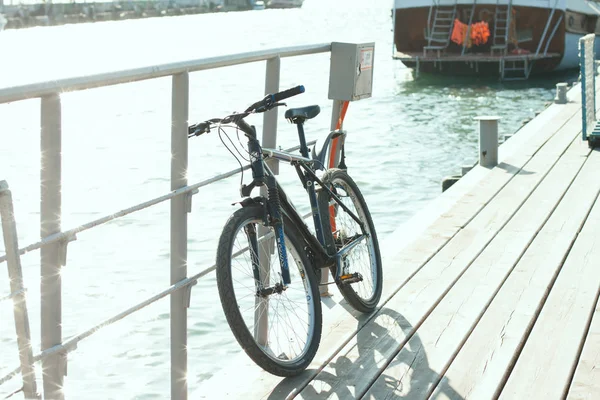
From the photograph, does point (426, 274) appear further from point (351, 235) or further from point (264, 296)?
point (264, 296)

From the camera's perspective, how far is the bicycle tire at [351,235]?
4284 mm

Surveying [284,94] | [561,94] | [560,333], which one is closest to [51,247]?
[284,94]

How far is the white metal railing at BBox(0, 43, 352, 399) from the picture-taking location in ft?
7.83

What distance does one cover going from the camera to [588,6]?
3231cm

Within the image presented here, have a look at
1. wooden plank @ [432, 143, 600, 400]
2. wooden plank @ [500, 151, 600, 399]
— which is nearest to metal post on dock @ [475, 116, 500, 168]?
wooden plank @ [432, 143, 600, 400]

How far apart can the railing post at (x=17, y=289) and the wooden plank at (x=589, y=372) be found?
195cm

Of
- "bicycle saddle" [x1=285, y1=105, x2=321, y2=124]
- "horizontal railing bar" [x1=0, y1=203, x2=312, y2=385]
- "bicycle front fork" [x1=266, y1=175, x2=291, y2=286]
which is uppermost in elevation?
"bicycle saddle" [x1=285, y1=105, x2=321, y2=124]

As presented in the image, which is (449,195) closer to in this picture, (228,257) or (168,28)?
(228,257)

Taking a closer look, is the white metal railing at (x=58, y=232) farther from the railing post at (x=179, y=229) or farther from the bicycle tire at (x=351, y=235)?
the bicycle tire at (x=351, y=235)

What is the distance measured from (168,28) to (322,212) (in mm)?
82935

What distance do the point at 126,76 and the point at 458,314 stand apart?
2072mm

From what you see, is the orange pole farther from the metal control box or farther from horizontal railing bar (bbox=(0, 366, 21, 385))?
horizontal railing bar (bbox=(0, 366, 21, 385))

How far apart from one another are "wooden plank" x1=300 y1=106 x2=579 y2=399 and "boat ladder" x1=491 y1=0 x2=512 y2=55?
2220cm

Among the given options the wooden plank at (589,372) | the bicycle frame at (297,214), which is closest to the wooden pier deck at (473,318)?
the wooden plank at (589,372)
